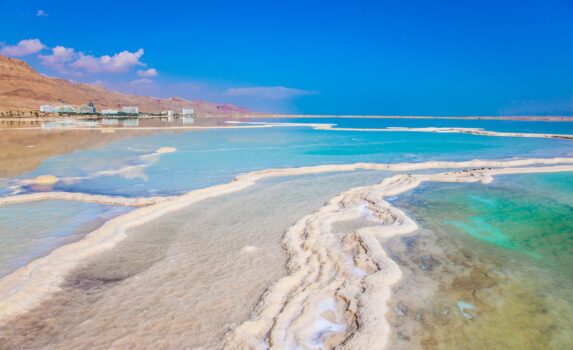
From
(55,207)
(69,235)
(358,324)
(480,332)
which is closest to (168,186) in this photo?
(55,207)

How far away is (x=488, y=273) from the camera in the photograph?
6977 mm

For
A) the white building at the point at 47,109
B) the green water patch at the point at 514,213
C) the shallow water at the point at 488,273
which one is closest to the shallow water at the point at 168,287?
the shallow water at the point at 488,273

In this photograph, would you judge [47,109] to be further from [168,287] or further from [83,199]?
[168,287]

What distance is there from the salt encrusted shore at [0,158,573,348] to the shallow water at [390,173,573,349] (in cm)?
51

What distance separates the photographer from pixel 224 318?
17.0 feet

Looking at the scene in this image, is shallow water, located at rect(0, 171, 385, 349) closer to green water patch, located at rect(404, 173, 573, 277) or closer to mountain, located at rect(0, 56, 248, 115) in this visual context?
green water patch, located at rect(404, 173, 573, 277)

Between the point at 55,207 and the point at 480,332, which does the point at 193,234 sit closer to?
the point at 55,207

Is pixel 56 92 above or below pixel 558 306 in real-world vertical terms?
above

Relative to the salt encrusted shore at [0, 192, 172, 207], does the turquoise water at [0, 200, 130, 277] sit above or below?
below

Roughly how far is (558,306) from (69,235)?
9.86 metres

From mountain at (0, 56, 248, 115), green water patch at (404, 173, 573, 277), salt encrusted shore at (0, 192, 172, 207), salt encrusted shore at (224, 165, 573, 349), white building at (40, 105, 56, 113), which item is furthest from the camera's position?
mountain at (0, 56, 248, 115)

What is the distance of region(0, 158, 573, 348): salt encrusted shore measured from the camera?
4895 mm

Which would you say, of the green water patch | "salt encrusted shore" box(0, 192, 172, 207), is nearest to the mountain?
"salt encrusted shore" box(0, 192, 172, 207)

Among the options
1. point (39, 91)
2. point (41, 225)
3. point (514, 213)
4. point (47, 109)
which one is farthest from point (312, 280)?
point (39, 91)
